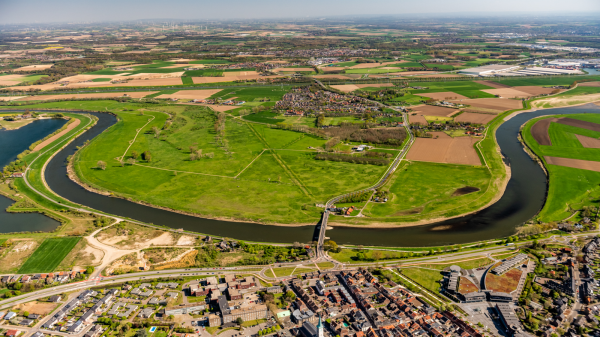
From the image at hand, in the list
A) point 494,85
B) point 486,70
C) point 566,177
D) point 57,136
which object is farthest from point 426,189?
point 486,70

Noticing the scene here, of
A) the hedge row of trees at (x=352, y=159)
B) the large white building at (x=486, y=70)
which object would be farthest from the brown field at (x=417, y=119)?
the large white building at (x=486, y=70)

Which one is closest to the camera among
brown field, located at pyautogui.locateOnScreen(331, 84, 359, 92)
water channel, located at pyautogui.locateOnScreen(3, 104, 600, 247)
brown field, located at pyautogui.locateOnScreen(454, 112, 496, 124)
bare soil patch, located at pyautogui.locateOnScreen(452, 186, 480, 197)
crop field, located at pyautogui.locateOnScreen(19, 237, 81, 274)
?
crop field, located at pyautogui.locateOnScreen(19, 237, 81, 274)

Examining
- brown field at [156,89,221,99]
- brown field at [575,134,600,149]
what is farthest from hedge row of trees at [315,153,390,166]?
brown field at [156,89,221,99]

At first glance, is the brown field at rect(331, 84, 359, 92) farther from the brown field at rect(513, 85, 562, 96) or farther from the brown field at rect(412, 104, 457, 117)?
the brown field at rect(513, 85, 562, 96)

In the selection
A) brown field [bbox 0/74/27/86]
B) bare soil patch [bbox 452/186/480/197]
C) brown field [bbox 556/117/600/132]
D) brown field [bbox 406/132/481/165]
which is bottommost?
bare soil patch [bbox 452/186/480/197]

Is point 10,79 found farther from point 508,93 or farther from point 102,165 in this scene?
point 508,93

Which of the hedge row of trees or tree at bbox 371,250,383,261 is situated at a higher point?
the hedge row of trees
